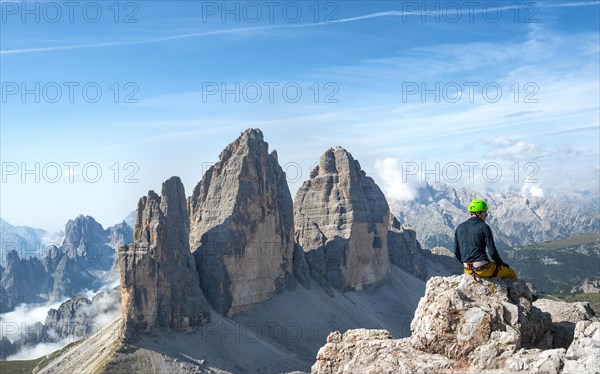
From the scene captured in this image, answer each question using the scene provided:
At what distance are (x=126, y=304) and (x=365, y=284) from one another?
236 ft

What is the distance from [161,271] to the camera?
301ft

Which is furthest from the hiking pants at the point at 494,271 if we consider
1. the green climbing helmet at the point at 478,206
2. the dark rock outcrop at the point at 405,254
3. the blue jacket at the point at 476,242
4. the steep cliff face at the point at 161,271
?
the dark rock outcrop at the point at 405,254

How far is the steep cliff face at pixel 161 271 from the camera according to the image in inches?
3501

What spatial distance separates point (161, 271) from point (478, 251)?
77.8 meters

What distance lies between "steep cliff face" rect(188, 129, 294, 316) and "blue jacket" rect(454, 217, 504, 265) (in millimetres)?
89701

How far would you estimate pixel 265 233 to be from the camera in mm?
116688

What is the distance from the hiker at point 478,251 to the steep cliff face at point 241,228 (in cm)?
8970

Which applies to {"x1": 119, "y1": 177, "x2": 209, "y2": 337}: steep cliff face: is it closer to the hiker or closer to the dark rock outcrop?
the hiker

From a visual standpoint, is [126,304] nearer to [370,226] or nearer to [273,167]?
[273,167]

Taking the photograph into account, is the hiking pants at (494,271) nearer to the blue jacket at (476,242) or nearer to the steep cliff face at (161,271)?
the blue jacket at (476,242)

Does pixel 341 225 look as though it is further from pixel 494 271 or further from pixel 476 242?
pixel 476 242

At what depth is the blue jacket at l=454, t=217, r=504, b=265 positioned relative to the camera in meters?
19.2

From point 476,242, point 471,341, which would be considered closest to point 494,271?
point 476,242

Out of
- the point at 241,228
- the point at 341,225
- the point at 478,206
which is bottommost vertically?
the point at 341,225
